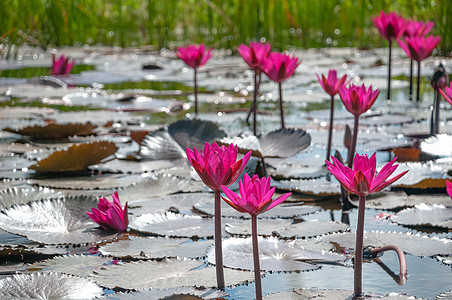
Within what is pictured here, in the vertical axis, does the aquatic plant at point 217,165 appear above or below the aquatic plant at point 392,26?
below

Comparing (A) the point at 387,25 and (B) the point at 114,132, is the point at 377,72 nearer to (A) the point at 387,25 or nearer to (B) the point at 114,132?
(A) the point at 387,25

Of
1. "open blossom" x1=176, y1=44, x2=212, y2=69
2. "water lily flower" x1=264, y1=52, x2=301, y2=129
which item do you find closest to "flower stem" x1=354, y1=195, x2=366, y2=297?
"water lily flower" x1=264, y1=52, x2=301, y2=129

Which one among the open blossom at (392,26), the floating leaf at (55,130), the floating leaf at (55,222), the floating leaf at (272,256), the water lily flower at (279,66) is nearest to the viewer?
the floating leaf at (272,256)

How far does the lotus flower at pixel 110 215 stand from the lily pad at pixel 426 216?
0.61 metres

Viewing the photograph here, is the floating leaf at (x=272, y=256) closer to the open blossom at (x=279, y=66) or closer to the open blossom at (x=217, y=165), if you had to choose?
the open blossom at (x=217, y=165)

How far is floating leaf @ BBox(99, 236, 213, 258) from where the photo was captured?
4.14 ft

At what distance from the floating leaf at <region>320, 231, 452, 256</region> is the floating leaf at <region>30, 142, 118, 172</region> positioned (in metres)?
0.83

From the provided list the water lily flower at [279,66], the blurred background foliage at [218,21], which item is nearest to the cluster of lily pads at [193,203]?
the water lily flower at [279,66]

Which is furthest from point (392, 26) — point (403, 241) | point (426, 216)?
point (403, 241)

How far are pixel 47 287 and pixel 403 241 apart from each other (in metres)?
0.70

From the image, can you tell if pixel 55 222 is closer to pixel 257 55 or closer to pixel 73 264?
pixel 73 264

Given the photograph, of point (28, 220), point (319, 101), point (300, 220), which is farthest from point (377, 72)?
point (28, 220)

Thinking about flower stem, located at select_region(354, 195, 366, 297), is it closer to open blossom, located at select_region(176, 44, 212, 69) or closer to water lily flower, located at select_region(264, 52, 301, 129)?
water lily flower, located at select_region(264, 52, 301, 129)

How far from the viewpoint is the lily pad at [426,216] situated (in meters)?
1.40
